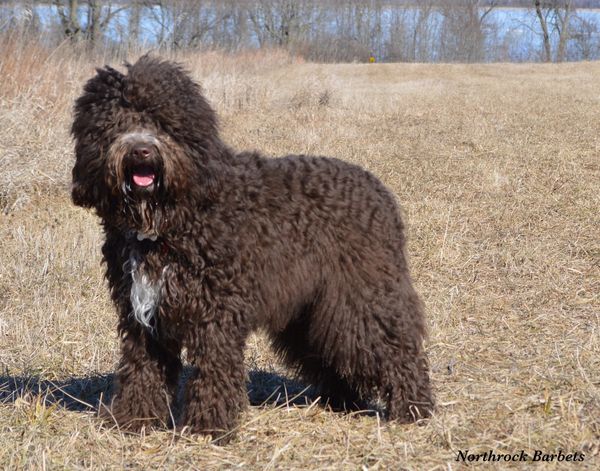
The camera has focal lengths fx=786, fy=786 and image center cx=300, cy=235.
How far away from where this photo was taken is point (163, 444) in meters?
4.18

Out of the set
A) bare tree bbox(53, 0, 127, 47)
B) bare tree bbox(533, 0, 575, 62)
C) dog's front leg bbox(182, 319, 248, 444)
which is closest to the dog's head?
dog's front leg bbox(182, 319, 248, 444)

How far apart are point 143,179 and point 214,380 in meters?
1.12

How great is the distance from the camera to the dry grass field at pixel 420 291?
411 centimetres

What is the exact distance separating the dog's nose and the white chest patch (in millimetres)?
588

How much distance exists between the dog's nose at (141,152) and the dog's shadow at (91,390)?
1.77 m

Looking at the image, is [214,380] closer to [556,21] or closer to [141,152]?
[141,152]

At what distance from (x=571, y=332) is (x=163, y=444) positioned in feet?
10.8

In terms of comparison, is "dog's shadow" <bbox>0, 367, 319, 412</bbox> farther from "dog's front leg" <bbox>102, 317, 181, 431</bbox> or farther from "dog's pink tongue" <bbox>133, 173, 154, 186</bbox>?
"dog's pink tongue" <bbox>133, 173, 154, 186</bbox>

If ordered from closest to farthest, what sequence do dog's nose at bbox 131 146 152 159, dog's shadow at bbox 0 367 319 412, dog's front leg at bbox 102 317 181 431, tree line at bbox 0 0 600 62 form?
1. dog's nose at bbox 131 146 152 159
2. dog's front leg at bbox 102 317 181 431
3. dog's shadow at bbox 0 367 319 412
4. tree line at bbox 0 0 600 62

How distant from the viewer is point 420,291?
278 inches

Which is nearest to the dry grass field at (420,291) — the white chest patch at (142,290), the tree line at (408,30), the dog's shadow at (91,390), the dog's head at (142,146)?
the dog's shadow at (91,390)

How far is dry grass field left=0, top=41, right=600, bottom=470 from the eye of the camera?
4109 millimetres

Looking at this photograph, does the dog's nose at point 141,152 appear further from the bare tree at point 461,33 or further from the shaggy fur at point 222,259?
the bare tree at point 461,33

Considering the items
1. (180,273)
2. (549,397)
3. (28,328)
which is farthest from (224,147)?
(28,328)
